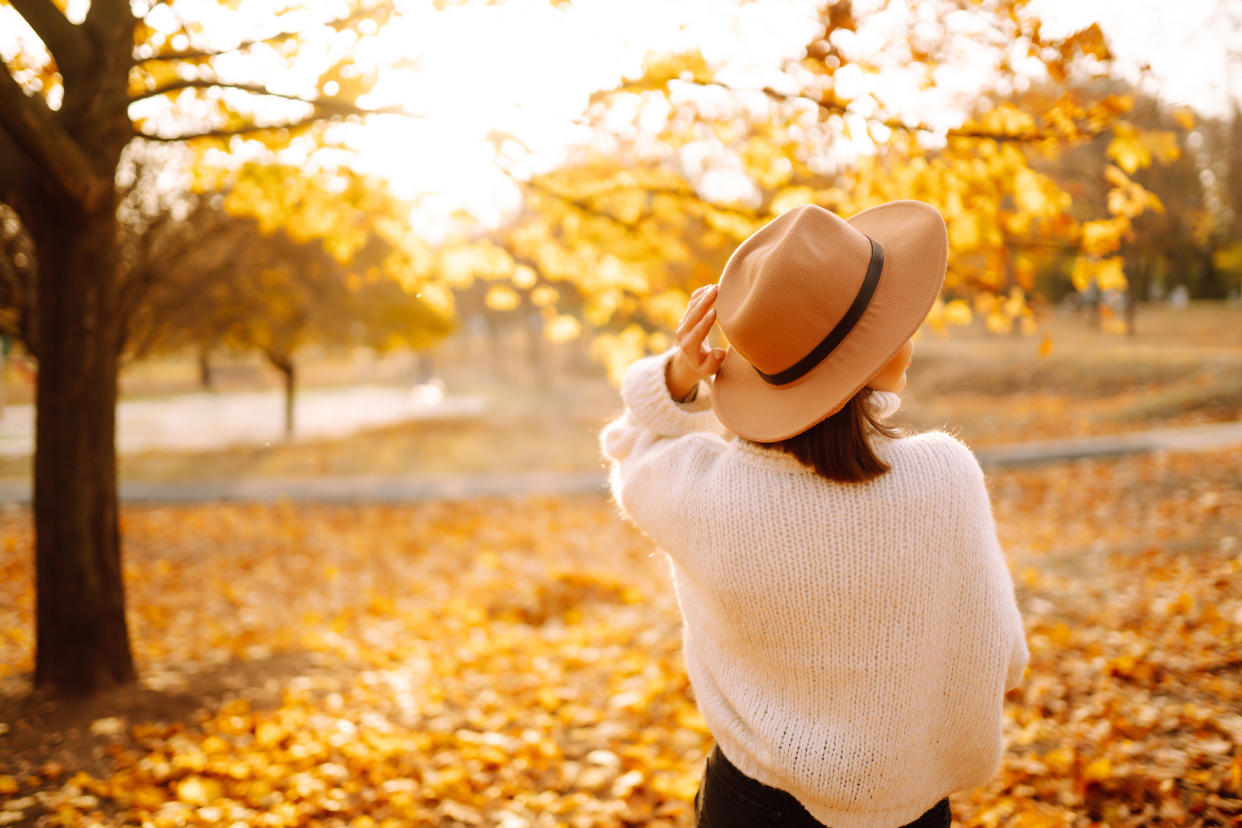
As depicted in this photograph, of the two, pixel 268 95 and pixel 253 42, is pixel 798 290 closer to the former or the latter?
pixel 268 95

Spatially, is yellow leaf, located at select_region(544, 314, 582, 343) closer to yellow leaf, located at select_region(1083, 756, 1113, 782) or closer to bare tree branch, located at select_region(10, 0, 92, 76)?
bare tree branch, located at select_region(10, 0, 92, 76)

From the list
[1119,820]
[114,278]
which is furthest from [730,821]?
[114,278]

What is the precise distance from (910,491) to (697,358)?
19.5 inches

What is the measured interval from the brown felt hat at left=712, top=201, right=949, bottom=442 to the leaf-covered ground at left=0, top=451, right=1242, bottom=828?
234 cm

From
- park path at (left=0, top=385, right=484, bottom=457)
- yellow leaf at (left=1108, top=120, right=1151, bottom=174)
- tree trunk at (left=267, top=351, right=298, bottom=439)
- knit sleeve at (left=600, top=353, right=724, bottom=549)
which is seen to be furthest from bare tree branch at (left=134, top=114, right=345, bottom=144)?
tree trunk at (left=267, top=351, right=298, bottom=439)

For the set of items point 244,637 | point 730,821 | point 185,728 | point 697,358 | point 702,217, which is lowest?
point 244,637

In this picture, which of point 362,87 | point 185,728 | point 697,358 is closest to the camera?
point 697,358

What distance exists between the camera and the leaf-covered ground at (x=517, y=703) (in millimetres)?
3111

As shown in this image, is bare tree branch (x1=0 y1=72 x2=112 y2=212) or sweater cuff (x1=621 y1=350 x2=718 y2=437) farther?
bare tree branch (x1=0 y1=72 x2=112 y2=212)

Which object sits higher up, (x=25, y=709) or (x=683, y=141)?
(x=683, y=141)

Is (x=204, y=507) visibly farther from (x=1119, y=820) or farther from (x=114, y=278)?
(x=1119, y=820)

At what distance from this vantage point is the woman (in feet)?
4.65

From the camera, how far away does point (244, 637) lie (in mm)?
6336

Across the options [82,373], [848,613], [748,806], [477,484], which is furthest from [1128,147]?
[477,484]
